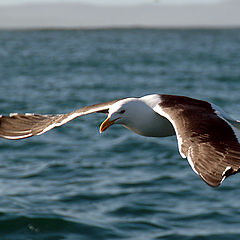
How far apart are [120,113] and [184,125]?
1.40 metres

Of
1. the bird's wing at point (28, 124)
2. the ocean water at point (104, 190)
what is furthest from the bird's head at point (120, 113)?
the ocean water at point (104, 190)

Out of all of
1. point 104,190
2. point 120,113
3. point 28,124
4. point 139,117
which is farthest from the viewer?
point 104,190

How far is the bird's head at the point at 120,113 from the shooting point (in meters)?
9.53

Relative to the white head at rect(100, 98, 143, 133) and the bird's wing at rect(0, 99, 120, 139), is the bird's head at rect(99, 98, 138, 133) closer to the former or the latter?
the white head at rect(100, 98, 143, 133)

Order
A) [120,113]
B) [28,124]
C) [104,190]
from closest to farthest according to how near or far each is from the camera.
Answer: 1. [120,113]
2. [28,124]
3. [104,190]

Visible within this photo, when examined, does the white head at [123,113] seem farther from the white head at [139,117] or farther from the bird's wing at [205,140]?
the bird's wing at [205,140]

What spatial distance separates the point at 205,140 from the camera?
8180 mm

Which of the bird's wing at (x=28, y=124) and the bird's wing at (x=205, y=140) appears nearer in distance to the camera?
the bird's wing at (x=205, y=140)

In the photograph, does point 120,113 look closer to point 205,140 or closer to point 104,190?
point 205,140

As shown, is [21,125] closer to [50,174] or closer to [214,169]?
[214,169]

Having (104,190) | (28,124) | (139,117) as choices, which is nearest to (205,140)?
(139,117)

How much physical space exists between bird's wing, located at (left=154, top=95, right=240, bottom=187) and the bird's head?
45 cm

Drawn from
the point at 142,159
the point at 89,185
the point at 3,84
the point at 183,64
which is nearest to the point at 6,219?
the point at 89,185

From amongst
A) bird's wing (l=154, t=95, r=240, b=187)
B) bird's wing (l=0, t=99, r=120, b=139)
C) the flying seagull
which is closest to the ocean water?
bird's wing (l=0, t=99, r=120, b=139)
